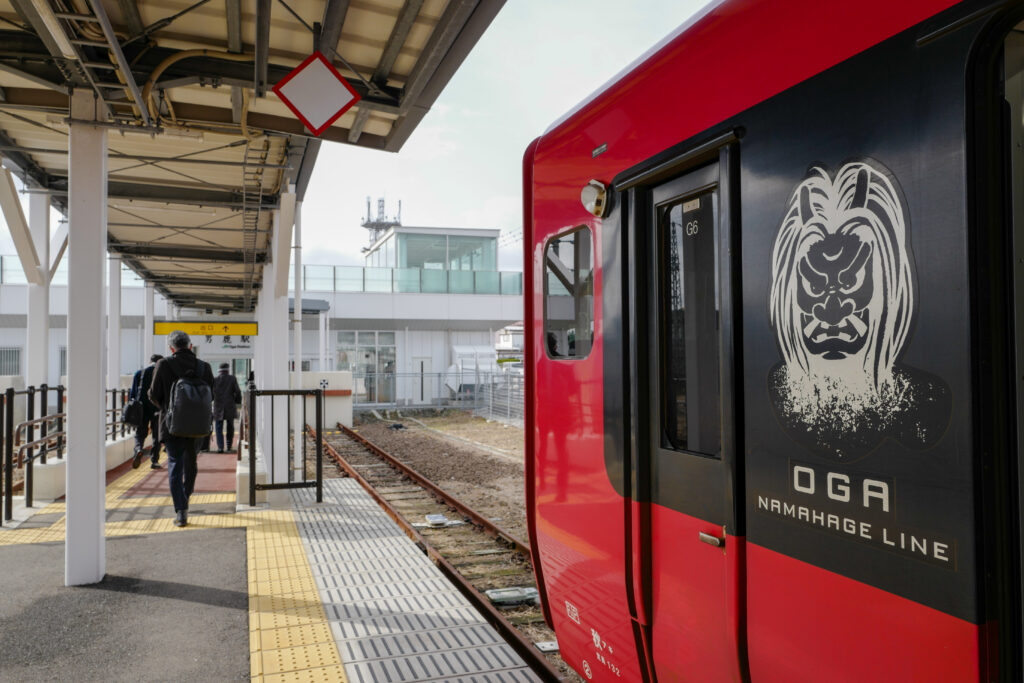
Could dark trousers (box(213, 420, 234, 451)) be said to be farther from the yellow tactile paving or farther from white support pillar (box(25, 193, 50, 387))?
the yellow tactile paving

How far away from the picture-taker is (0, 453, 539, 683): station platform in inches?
168

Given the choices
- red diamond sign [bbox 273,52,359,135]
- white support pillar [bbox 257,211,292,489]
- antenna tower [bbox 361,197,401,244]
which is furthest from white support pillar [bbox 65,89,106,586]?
antenna tower [bbox 361,197,401,244]

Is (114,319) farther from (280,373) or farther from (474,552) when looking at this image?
(474,552)

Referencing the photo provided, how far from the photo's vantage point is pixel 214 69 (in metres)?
5.70

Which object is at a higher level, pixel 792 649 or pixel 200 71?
pixel 200 71

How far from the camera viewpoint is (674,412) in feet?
9.41

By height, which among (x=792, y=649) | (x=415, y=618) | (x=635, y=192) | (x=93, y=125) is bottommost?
(x=415, y=618)

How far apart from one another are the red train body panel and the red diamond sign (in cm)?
221

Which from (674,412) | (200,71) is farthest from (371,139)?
(674,412)

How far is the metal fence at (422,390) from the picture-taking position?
1154 inches

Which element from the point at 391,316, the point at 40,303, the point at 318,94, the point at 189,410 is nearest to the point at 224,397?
the point at 40,303

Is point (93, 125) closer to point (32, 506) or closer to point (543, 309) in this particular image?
point (543, 309)

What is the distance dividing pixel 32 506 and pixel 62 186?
3.96 meters

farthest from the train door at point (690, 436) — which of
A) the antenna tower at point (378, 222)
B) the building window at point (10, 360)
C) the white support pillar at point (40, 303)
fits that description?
the antenna tower at point (378, 222)
